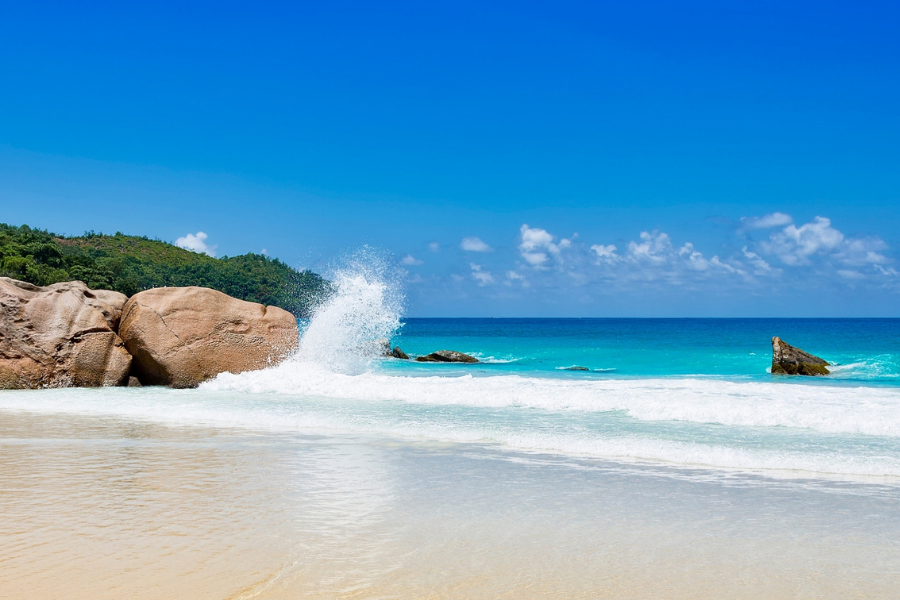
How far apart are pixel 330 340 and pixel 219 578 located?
14065mm

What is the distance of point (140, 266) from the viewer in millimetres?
72312

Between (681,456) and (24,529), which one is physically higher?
(681,456)

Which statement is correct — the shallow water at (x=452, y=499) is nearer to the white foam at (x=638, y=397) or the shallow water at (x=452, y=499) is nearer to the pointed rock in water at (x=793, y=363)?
the white foam at (x=638, y=397)

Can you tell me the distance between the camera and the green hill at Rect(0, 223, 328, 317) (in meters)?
34.8

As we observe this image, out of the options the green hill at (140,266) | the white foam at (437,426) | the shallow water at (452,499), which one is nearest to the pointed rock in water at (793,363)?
the shallow water at (452,499)

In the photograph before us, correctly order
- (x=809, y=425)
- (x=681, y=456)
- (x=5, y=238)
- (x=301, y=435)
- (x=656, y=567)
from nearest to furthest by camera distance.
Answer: (x=656, y=567), (x=681, y=456), (x=301, y=435), (x=809, y=425), (x=5, y=238)

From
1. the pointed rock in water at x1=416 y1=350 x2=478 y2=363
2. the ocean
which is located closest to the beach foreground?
the ocean

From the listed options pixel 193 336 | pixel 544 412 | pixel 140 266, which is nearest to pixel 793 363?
pixel 544 412

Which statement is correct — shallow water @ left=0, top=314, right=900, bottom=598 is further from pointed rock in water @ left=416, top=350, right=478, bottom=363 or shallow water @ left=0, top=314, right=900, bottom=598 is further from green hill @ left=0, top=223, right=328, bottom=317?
green hill @ left=0, top=223, right=328, bottom=317

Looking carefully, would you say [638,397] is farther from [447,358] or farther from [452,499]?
[447,358]

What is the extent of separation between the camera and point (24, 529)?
16.6 feet

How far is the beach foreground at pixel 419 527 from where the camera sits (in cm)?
418

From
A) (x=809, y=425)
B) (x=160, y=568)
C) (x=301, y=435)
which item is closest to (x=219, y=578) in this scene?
(x=160, y=568)

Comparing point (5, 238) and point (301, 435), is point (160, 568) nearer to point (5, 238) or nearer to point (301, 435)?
point (301, 435)
